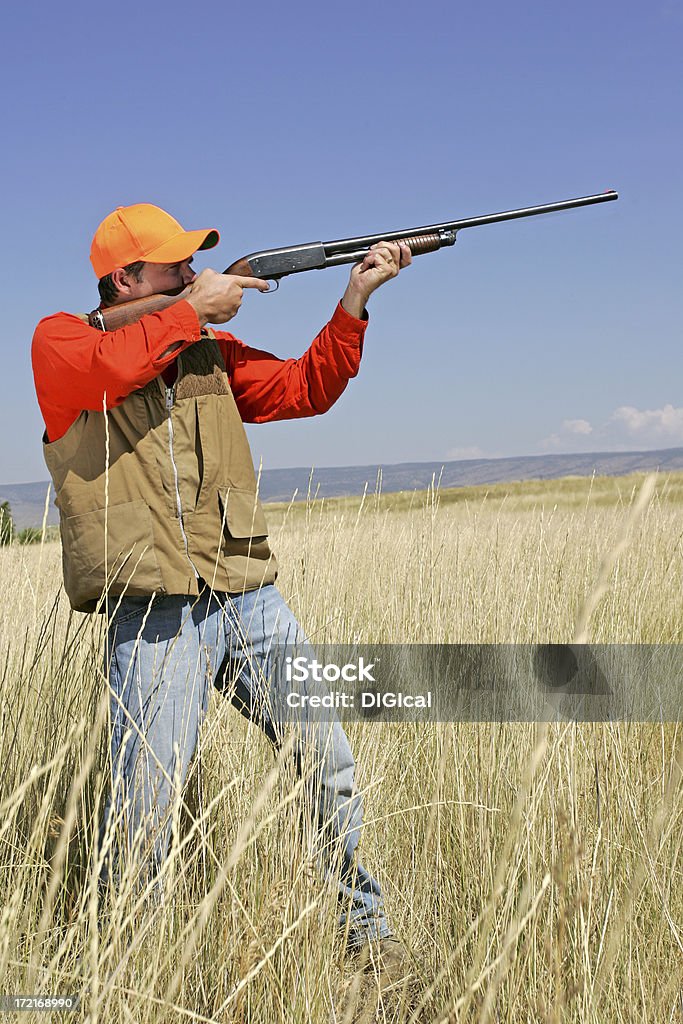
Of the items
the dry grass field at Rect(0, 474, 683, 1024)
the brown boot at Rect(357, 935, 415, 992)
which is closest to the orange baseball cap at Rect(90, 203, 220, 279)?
the dry grass field at Rect(0, 474, 683, 1024)

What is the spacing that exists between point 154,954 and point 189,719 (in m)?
0.67

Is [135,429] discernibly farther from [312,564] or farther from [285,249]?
[312,564]

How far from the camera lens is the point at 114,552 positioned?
2.21m

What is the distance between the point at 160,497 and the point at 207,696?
1.86ft

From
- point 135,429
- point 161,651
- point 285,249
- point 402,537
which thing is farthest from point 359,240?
point 402,537

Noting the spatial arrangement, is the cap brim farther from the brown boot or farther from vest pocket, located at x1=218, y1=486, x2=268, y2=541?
the brown boot

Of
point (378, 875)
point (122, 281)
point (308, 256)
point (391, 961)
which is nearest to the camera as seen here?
point (391, 961)

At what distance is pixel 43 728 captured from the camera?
2568 mm

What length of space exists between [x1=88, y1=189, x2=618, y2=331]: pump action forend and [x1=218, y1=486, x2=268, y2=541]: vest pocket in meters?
0.61

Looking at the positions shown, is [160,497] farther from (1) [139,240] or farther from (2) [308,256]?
(2) [308,256]

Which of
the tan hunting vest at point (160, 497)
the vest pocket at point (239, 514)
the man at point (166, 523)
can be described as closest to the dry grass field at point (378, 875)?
the man at point (166, 523)

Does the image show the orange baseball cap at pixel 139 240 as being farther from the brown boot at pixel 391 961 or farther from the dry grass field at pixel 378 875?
the brown boot at pixel 391 961

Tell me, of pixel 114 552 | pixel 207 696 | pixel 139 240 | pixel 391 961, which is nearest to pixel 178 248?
pixel 139 240

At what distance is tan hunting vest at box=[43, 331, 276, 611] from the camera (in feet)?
7.32
